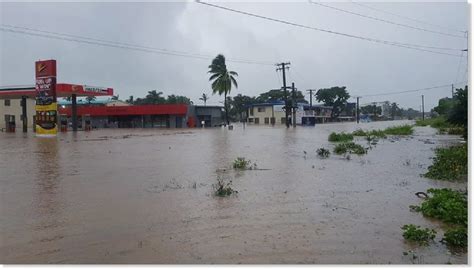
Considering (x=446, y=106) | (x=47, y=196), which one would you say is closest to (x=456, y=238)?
(x=47, y=196)

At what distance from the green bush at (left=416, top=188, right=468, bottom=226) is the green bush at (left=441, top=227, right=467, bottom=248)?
87 centimetres

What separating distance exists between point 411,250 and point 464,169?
701 centimetres

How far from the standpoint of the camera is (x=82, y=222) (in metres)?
6.36

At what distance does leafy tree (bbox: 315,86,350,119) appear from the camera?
10386 cm

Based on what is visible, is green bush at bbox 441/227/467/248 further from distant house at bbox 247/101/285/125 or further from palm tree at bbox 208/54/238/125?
distant house at bbox 247/101/285/125

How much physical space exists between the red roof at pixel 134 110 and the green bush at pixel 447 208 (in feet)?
190

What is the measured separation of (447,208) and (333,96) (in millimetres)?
100484

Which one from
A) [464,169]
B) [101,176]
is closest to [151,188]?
[101,176]

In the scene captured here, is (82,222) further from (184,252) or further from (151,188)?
(151,188)

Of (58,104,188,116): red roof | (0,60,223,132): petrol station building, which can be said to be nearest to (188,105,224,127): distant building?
(0,60,223,132): petrol station building

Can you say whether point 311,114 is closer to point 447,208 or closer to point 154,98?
point 154,98

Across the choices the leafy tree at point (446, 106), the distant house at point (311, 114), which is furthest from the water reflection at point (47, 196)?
the distant house at point (311, 114)

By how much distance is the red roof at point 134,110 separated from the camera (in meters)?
63.7

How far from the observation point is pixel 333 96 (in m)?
104
